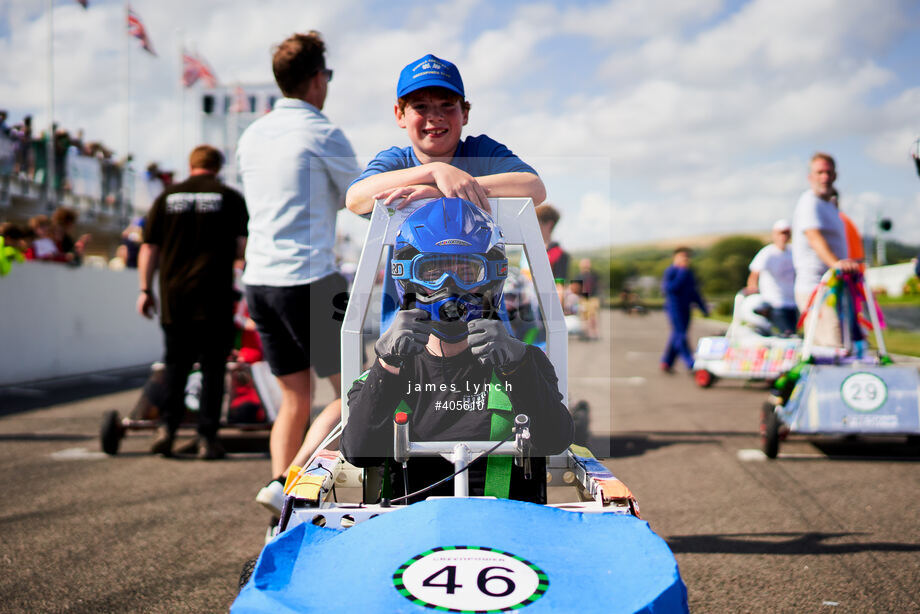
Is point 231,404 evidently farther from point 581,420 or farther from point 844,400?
point 844,400

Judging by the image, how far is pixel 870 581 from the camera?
3125 mm

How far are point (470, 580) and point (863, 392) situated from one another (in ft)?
16.2

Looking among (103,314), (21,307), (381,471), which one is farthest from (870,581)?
(103,314)

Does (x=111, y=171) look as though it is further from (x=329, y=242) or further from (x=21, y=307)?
(x=329, y=242)

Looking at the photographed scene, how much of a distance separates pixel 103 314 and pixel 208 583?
11.0 m

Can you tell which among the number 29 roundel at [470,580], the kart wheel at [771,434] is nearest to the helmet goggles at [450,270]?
the number 29 roundel at [470,580]

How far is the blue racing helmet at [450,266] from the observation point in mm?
2279

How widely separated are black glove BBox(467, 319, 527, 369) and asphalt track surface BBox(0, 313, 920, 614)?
79cm

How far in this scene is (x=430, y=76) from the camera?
2566mm

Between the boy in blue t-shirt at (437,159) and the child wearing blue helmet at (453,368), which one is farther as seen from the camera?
the boy in blue t-shirt at (437,159)

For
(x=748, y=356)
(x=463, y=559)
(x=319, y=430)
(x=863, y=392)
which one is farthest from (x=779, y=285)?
(x=463, y=559)

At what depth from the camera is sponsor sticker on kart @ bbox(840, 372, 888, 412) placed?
552 centimetres

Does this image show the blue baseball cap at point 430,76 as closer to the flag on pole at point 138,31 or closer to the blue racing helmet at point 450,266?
the blue racing helmet at point 450,266

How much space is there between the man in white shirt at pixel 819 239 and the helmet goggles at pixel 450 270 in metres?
4.69
